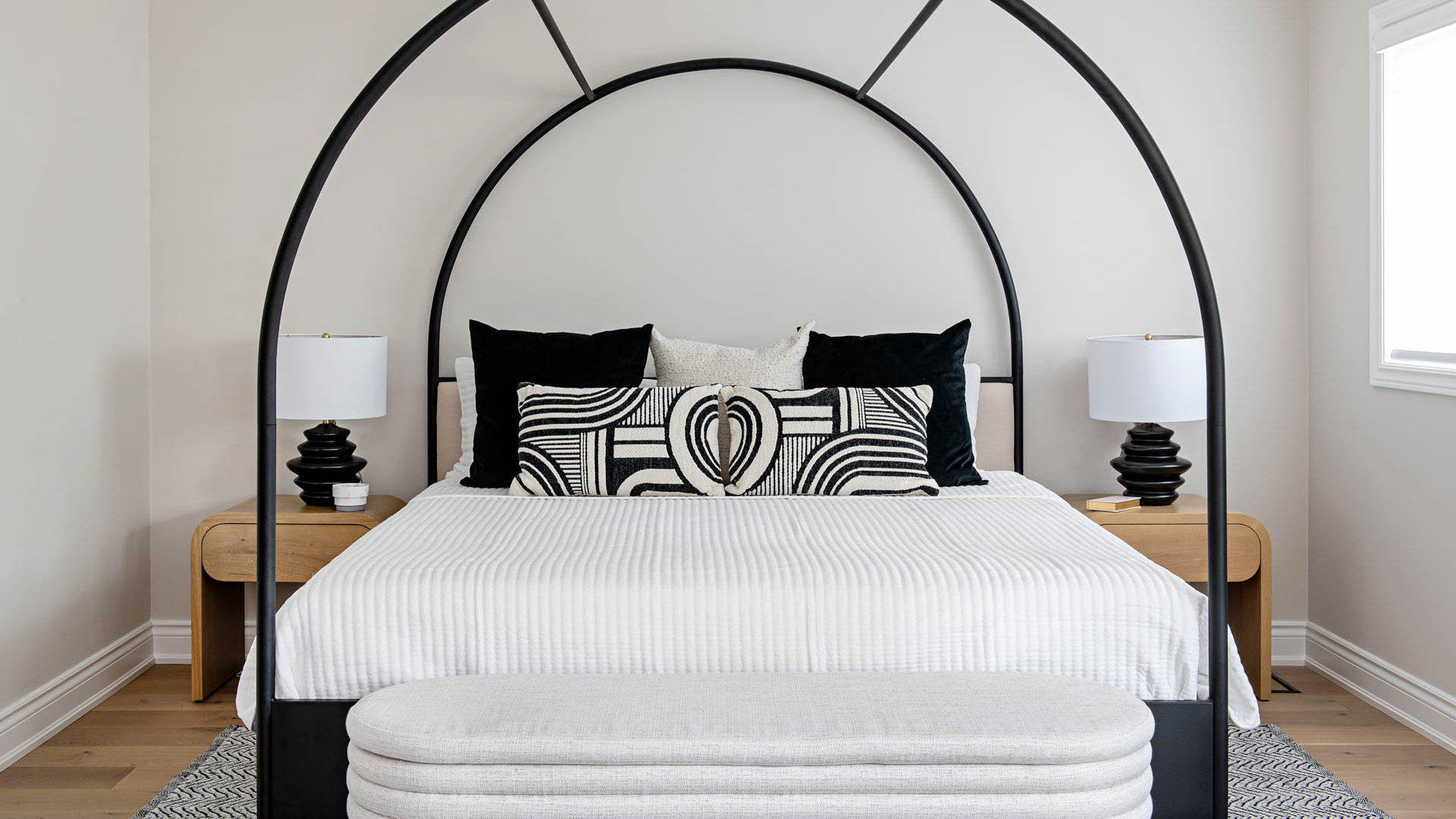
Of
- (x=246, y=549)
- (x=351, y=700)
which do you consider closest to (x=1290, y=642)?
(x=351, y=700)

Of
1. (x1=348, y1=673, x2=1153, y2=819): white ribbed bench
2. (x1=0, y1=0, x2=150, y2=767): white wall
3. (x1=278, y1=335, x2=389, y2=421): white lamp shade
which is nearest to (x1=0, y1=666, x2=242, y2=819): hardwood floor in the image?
(x1=0, y1=0, x2=150, y2=767): white wall

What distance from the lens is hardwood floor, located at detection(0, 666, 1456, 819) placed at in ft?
8.10

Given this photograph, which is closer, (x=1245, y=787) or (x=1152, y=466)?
(x=1245, y=787)

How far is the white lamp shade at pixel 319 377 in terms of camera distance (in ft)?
10.3

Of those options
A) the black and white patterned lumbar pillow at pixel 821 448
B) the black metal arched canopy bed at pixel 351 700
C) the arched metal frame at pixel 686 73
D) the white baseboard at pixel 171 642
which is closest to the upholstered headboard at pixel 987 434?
the arched metal frame at pixel 686 73

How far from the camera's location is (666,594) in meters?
1.96

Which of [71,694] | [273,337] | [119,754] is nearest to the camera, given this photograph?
[273,337]

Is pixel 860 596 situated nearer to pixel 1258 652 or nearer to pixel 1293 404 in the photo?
pixel 1258 652

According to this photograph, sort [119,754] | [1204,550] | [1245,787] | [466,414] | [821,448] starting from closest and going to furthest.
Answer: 1. [1245,787]
2. [119,754]
3. [821,448]
4. [1204,550]
5. [466,414]

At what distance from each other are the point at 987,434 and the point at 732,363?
0.95 m

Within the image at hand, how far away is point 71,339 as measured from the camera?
10.1ft

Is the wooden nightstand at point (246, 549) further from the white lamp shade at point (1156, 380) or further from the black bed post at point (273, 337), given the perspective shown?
the white lamp shade at point (1156, 380)

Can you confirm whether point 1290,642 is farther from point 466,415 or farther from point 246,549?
point 246,549

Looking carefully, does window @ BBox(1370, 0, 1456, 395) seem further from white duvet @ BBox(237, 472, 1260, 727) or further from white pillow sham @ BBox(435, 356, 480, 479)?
white duvet @ BBox(237, 472, 1260, 727)
